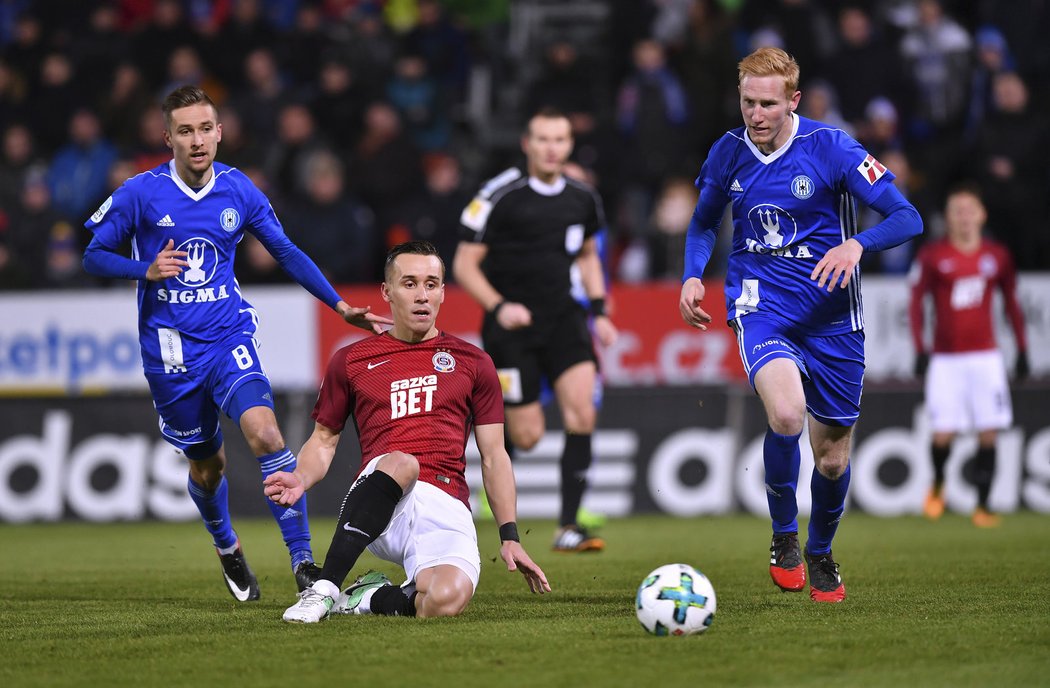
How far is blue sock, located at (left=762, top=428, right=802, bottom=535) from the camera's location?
698 centimetres

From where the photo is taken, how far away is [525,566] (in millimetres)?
6082

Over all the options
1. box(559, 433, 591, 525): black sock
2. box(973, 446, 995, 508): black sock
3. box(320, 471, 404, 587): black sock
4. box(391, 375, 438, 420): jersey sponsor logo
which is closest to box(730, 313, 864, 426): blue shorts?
box(391, 375, 438, 420): jersey sponsor logo

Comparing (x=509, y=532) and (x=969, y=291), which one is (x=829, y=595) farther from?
(x=969, y=291)

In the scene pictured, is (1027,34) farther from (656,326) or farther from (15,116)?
(15,116)

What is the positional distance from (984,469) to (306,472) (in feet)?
24.5

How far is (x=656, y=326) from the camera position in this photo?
14664mm

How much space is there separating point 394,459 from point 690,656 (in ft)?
5.53

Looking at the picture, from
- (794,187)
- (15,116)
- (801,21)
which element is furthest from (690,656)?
(15,116)

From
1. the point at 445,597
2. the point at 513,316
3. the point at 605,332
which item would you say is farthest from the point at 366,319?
the point at 605,332

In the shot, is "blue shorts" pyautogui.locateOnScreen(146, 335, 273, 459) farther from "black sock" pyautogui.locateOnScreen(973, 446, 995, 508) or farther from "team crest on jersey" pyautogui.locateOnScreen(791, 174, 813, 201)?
"black sock" pyautogui.locateOnScreen(973, 446, 995, 508)

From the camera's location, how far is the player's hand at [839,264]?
6496mm

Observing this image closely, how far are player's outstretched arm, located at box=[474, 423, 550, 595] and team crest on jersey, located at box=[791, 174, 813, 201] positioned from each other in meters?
1.74

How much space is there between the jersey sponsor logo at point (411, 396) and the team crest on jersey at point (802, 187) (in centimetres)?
189

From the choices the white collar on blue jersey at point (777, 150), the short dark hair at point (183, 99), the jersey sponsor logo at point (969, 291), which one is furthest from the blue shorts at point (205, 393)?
the jersey sponsor logo at point (969, 291)
